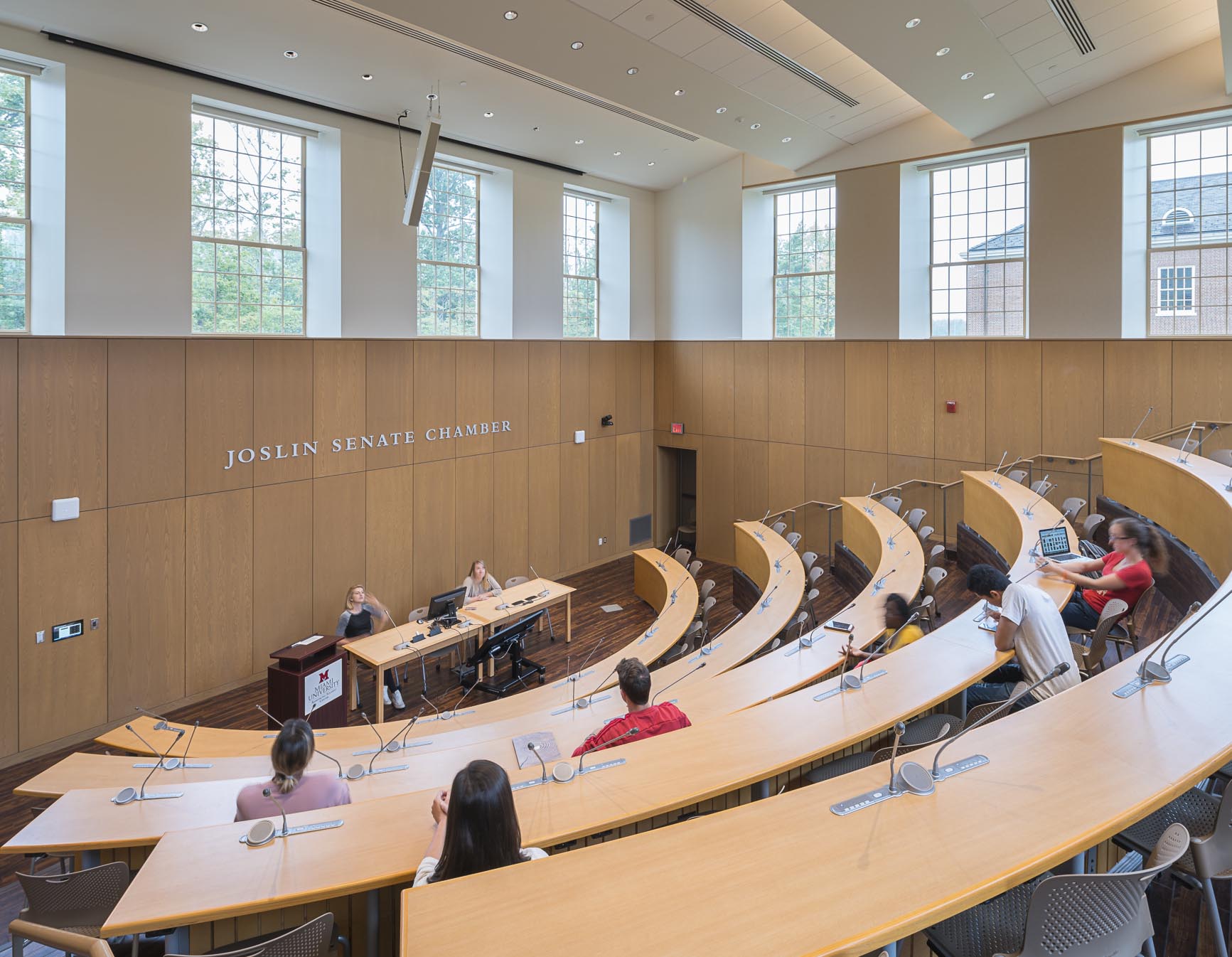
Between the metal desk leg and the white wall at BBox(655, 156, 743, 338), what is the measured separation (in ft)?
35.8

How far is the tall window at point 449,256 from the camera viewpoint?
10.1m

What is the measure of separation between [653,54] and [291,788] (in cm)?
716

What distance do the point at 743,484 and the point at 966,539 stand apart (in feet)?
14.3

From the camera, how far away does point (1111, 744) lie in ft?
8.47

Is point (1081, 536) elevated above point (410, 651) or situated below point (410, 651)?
above

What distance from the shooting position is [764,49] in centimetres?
792

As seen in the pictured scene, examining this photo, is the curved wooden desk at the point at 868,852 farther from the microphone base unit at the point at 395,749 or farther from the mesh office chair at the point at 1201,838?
the microphone base unit at the point at 395,749

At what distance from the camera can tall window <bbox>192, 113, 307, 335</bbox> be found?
797 centimetres

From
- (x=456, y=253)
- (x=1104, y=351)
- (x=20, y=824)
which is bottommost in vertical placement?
(x=20, y=824)

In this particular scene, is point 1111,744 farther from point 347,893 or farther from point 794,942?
point 347,893

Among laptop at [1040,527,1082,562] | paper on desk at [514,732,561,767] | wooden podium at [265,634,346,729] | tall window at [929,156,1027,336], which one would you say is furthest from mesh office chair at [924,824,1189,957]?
tall window at [929,156,1027,336]

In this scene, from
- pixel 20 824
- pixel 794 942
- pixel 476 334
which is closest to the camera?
pixel 794 942

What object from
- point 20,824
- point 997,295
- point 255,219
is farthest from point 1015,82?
point 20,824

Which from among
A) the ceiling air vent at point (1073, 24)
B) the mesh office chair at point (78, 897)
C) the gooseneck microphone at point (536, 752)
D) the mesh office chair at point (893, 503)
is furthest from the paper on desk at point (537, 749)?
the ceiling air vent at point (1073, 24)
